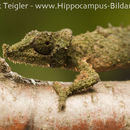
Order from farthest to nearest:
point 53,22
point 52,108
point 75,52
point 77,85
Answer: point 53,22 < point 75,52 < point 77,85 < point 52,108

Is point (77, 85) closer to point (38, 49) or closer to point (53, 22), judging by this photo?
point (38, 49)

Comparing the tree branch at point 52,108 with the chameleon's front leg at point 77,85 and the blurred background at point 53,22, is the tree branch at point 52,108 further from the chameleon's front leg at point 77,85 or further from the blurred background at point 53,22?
the blurred background at point 53,22

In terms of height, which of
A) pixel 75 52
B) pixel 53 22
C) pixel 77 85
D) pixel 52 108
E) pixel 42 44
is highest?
pixel 53 22

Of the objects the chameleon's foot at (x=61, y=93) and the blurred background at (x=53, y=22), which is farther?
the blurred background at (x=53, y=22)

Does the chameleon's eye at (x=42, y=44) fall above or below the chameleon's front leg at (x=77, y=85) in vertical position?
above

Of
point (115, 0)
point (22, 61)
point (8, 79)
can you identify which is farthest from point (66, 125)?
point (115, 0)

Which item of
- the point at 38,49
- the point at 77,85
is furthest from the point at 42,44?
the point at 77,85

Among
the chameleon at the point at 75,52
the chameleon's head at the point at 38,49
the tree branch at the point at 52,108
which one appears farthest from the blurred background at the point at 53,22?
the tree branch at the point at 52,108

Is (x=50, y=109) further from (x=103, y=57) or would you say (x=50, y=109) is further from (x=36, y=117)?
(x=103, y=57)
